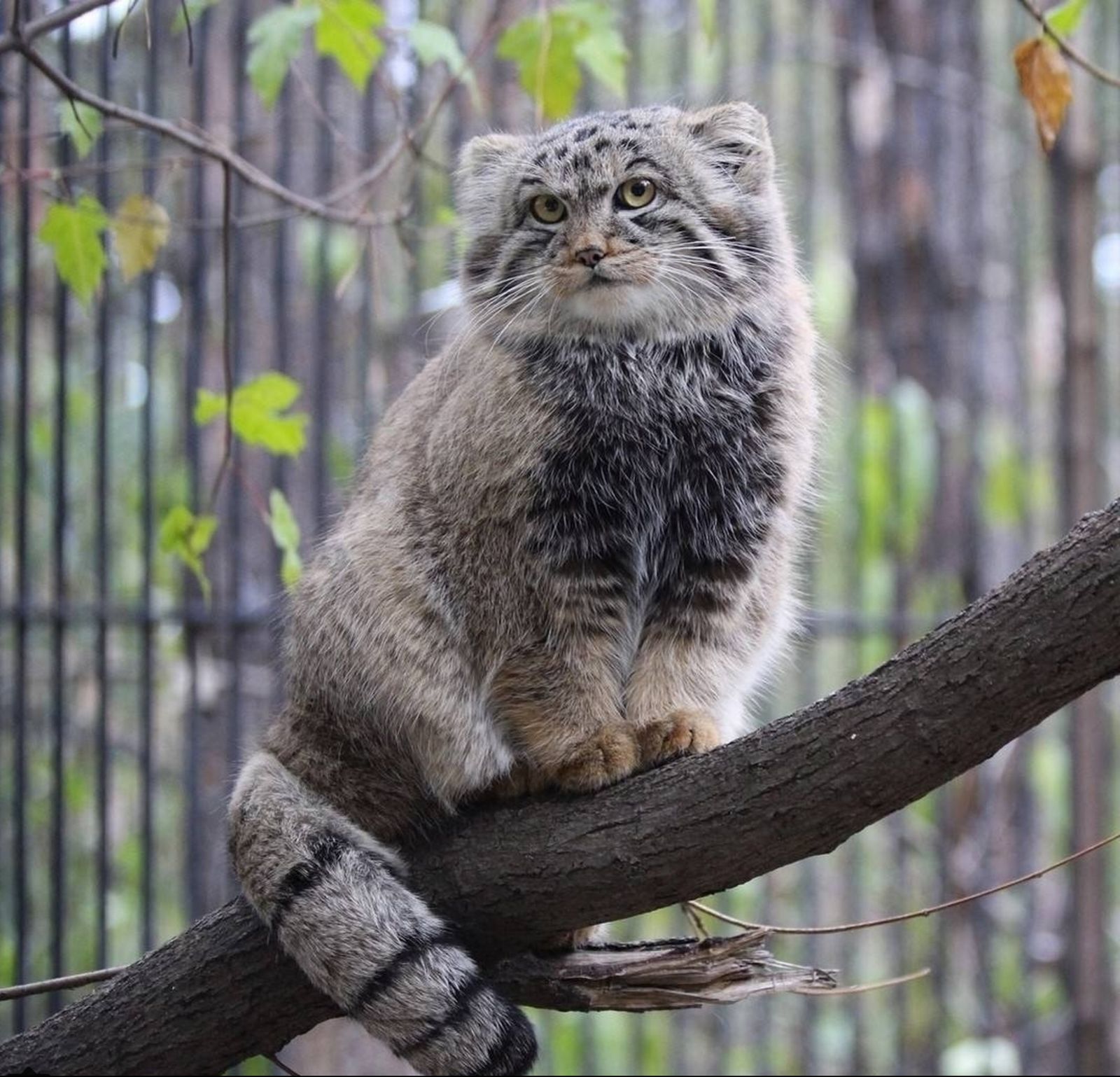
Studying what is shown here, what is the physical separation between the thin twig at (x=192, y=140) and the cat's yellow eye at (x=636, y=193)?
0.79 m

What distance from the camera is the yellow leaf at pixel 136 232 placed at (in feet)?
12.2

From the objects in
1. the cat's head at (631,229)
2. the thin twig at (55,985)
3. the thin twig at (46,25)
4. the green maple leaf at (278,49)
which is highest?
the green maple leaf at (278,49)

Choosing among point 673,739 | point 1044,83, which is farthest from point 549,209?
point 673,739

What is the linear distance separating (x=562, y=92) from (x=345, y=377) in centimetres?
257

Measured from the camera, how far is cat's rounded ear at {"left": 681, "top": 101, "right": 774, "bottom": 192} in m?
3.51

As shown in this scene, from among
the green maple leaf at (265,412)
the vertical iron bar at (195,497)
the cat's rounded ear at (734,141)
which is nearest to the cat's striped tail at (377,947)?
the green maple leaf at (265,412)

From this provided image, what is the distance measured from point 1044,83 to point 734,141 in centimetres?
73

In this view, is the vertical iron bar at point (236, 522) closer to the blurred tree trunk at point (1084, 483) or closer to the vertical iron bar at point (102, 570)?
the vertical iron bar at point (102, 570)

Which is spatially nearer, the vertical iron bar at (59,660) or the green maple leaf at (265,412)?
the green maple leaf at (265,412)

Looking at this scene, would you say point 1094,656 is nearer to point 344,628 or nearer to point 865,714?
point 865,714

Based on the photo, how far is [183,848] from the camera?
552 cm

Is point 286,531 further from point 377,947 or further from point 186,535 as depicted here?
point 377,947

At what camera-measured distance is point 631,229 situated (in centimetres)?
327

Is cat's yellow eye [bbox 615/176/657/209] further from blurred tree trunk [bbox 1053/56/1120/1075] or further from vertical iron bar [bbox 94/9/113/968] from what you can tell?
blurred tree trunk [bbox 1053/56/1120/1075]
